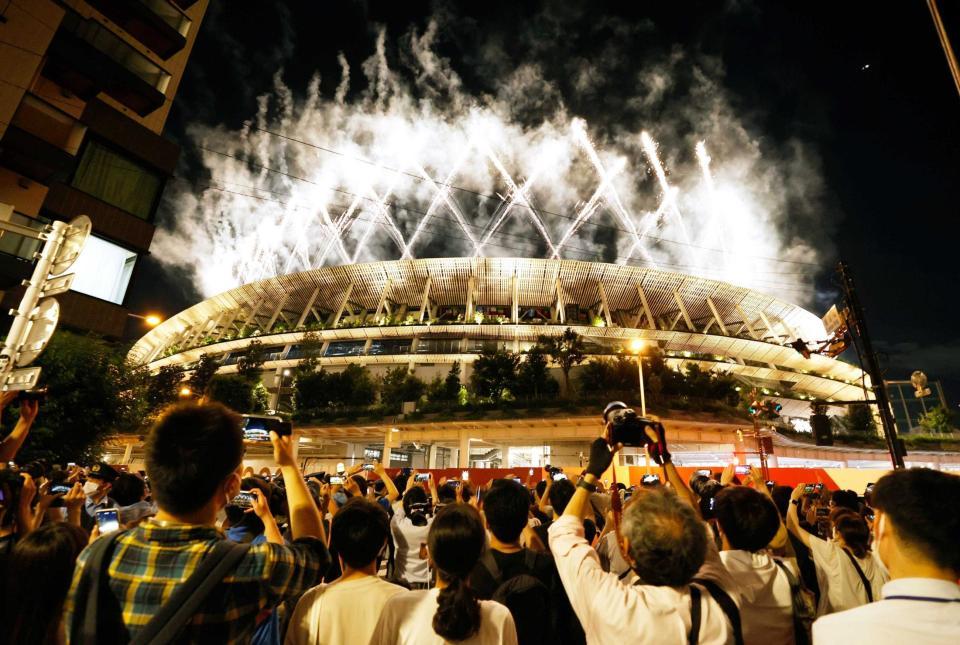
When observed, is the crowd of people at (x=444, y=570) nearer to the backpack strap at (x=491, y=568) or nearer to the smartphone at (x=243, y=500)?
the backpack strap at (x=491, y=568)

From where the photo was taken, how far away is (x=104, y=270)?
2430 centimetres

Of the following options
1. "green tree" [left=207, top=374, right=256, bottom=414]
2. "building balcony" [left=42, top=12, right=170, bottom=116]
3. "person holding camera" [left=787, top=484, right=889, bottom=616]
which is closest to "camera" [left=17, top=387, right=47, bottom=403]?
"person holding camera" [left=787, top=484, right=889, bottom=616]

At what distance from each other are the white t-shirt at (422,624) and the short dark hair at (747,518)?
1669mm

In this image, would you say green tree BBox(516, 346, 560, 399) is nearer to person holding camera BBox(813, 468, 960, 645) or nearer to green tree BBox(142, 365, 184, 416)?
green tree BBox(142, 365, 184, 416)

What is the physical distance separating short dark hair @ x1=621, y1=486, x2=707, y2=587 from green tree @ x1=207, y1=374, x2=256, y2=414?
4441cm

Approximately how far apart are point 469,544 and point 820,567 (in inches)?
128

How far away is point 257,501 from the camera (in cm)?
251

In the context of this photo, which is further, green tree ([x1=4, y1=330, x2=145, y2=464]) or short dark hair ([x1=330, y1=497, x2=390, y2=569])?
green tree ([x1=4, y1=330, x2=145, y2=464])

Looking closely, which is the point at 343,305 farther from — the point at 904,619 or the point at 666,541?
the point at 904,619

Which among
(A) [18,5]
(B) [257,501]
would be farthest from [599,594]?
(A) [18,5]

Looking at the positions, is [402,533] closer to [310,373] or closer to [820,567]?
[820,567]

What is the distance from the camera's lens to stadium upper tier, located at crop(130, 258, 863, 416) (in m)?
51.3

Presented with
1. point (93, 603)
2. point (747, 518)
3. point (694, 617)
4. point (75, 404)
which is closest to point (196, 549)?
point (93, 603)

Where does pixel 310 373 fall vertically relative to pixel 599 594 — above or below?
above
